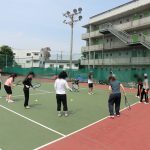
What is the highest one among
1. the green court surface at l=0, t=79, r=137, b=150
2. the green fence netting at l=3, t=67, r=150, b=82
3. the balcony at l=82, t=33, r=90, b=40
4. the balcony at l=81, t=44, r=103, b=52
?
the balcony at l=82, t=33, r=90, b=40

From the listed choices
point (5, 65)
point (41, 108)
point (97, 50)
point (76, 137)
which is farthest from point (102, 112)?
point (5, 65)

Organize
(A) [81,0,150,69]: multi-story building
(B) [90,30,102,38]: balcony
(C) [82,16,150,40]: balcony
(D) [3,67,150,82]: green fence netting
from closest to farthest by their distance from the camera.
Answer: (D) [3,67,150,82]: green fence netting
(C) [82,16,150,40]: balcony
(A) [81,0,150,69]: multi-story building
(B) [90,30,102,38]: balcony

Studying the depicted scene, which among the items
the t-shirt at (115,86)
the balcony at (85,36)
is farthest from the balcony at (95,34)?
the t-shirt at (115,86)

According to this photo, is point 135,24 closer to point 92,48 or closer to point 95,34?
point 95,34

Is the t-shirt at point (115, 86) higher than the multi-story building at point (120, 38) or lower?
lower

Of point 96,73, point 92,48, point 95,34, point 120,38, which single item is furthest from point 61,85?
point 92,48

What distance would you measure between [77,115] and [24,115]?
2162 mm

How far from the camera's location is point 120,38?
144 ft

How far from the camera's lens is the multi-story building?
1624 inches

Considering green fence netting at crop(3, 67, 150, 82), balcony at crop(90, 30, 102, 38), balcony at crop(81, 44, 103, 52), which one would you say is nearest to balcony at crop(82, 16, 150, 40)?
balcony at crop(90, 30, 102, 38)

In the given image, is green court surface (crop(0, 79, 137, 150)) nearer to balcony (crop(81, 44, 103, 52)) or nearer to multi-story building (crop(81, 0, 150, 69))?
multi-story building (crop(81, 0, 150, 69))

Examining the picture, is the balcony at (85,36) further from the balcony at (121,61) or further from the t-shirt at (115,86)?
the t-shirt at (115,86)

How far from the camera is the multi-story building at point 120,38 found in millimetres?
41250

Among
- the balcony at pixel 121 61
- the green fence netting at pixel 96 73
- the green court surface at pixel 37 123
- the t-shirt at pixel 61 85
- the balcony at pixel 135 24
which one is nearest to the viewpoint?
the green court surface at pixel 37 123
